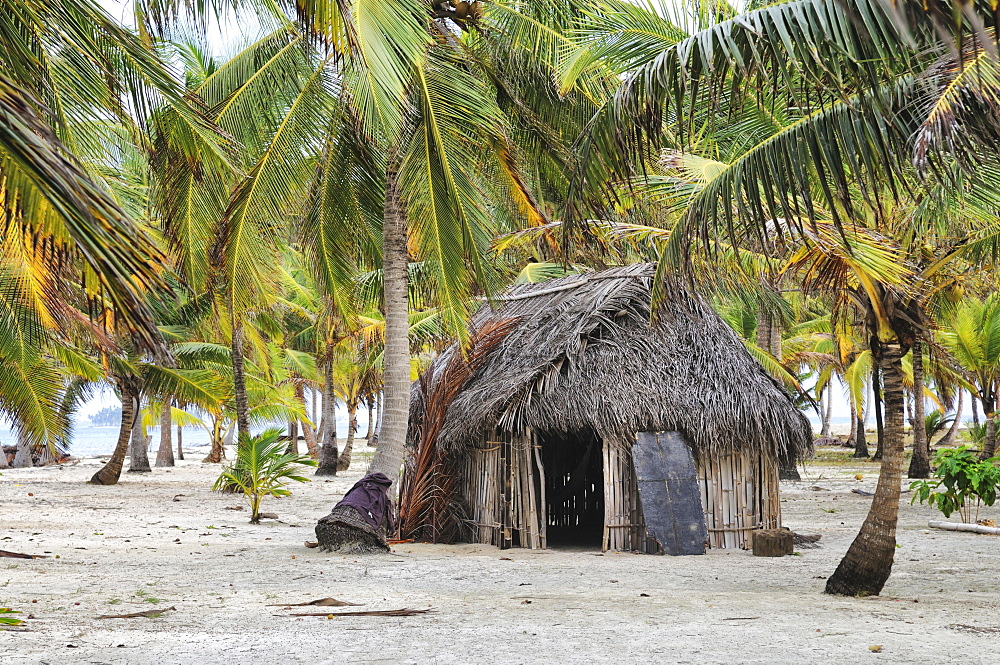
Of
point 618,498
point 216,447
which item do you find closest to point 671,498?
point 618,498

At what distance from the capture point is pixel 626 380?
10.1m

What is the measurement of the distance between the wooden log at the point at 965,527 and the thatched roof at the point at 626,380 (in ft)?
8.06

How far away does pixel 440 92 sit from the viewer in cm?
897

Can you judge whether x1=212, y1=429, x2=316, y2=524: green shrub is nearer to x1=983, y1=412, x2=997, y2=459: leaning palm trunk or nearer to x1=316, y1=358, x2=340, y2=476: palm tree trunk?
x1=316, y1=358, x2=340, y2=476: palm tree trunk

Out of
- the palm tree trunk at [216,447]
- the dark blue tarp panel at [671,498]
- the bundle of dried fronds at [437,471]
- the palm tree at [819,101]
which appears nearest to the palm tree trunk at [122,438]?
the palm tree trunk at [216,447]

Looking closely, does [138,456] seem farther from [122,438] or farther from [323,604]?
→ [323,604]

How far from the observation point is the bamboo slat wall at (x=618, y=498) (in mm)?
9945

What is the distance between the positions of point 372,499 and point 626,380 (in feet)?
10.0

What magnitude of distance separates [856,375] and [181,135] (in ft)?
72.1

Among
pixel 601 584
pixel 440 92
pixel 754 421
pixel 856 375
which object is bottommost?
pixel 601 584

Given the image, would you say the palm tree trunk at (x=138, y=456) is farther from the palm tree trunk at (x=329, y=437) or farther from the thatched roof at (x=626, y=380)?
the thatched roof at (x=626, y=380)

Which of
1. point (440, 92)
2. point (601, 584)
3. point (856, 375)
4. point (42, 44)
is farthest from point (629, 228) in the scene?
point (856, 375)

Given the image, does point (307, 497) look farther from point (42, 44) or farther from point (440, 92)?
point (42, 44)

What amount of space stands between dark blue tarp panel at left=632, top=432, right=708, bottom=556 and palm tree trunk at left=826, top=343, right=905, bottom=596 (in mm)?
2491
